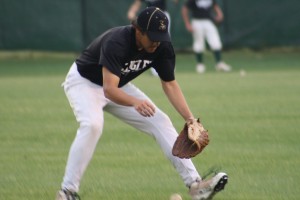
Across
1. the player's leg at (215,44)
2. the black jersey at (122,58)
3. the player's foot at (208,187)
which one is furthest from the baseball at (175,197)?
the player's leg at (215,44)

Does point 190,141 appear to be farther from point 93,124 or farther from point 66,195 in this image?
point 66,195

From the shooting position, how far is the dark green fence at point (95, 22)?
2584cm

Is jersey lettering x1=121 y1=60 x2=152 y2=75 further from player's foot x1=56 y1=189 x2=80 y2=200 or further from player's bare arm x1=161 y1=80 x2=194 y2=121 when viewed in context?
player's foot x1=56 y1=189 x2=80 y2=200

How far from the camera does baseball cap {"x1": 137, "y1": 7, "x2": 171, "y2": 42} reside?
21.3ft

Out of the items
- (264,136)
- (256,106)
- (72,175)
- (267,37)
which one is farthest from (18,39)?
(72,175)

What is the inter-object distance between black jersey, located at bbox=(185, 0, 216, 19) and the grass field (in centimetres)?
349

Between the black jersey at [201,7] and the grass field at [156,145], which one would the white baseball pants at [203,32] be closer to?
the black jersey at [201,7]

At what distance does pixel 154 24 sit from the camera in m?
6.52

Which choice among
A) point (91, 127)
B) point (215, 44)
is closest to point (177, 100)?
point (91, 127)

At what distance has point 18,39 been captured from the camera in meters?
26.0

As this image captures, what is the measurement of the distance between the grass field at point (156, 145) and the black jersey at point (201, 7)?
138 inches

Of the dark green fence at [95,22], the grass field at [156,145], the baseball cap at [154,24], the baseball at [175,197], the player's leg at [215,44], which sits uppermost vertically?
the baseball cap at [154,24]

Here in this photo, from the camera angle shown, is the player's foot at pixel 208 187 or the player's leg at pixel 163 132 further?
the player's leg at pixel 163 132

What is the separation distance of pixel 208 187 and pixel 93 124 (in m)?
1.07
